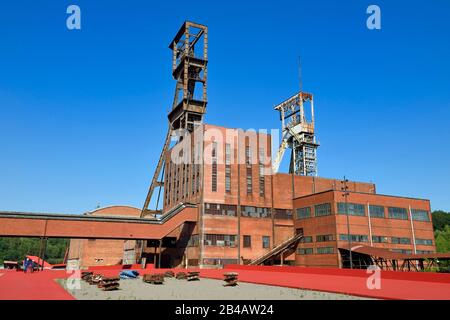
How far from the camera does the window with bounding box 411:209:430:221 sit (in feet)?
182

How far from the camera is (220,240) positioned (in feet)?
166

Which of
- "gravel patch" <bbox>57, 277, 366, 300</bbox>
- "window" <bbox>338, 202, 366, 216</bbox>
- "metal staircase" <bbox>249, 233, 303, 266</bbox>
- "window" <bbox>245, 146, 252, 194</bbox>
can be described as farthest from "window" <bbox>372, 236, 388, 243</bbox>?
"gravel patch" <bbox>57, 277, 366, 300</bbox>

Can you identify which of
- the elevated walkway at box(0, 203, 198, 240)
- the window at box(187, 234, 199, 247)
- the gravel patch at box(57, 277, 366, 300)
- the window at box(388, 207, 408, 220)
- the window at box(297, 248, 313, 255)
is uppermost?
the window at box(388, 207, 408, 220)

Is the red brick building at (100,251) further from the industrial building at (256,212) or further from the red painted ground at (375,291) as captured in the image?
the red painted ground at (375,291)

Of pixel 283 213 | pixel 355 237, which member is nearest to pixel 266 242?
pixel 283 213

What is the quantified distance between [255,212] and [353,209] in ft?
46.5

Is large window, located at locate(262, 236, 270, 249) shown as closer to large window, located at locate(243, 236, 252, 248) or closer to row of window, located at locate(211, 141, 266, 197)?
large window, located at locate(243, 236, 252, 248)

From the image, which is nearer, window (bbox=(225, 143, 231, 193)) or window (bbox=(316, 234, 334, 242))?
window (bbox=(316, 234, 334, 242))

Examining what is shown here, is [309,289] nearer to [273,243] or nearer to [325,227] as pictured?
[325,227]

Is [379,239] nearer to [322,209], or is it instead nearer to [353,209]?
[353,209]

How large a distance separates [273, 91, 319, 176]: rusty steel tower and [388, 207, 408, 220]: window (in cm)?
2620

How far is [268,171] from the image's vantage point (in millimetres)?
57469

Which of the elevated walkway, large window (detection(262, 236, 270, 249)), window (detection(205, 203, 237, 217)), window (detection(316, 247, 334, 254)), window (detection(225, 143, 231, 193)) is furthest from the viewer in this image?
large window (detection(262, 236, 270, 249))
